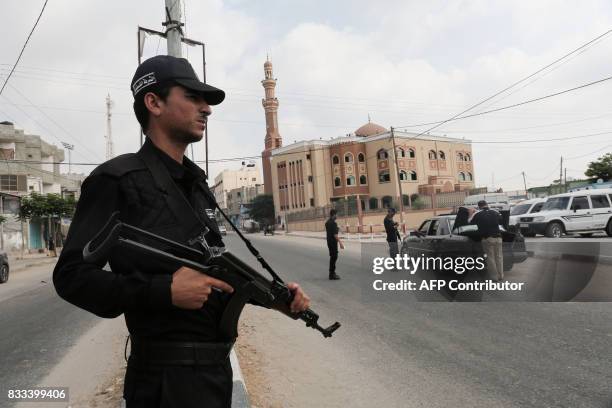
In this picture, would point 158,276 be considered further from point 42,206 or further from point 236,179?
point 236,179

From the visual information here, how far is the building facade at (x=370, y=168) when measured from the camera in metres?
62.0

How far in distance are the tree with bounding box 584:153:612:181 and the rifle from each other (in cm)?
5155

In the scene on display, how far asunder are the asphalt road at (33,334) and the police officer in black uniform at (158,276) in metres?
3.91

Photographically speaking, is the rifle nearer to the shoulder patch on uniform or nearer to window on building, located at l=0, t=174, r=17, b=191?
the shoulder patch on uniform

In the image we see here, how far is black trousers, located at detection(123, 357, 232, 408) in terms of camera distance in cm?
151

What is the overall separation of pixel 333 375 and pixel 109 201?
12.8 ft

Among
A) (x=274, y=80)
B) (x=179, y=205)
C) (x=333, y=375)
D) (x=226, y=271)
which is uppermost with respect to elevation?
(x=274, y=80)

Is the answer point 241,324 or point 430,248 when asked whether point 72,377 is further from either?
point 430,248

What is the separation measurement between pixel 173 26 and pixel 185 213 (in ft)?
19.3

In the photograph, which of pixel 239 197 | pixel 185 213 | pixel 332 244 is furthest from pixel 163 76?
pixel 239 197

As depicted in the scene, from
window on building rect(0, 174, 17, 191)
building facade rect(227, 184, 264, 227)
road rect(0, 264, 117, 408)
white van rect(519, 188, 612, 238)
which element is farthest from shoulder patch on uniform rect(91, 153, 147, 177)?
building facade rect(227, 184, 264, 227)

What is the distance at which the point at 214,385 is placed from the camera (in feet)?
5.17

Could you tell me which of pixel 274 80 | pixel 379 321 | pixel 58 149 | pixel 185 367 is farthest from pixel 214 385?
pixel 274 80

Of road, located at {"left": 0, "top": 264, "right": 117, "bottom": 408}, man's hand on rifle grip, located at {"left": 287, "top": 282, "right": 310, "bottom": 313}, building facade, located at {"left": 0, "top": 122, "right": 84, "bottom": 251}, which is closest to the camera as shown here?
man's hand on rifle grip, located at {"left": 287, "top": 282, "right": 310, "bottom": 313}
